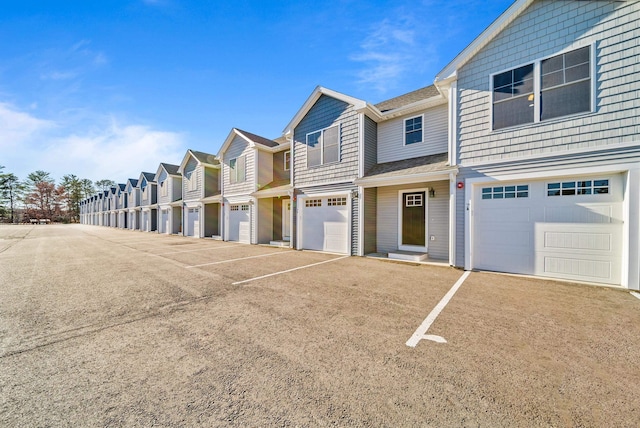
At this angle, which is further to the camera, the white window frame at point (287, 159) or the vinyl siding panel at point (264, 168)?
the white window frame at point (287, 159)

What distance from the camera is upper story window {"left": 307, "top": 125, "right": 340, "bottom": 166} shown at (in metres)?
10.5

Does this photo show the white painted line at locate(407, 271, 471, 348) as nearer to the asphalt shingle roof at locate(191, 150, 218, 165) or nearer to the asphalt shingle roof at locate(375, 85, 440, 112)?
the asphalt shingle roof at locate(375, 85, 440, 112)

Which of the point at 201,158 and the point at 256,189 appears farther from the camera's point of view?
the point at 201,158

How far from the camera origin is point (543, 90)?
632 cm

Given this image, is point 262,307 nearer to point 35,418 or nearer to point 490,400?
point 35,418

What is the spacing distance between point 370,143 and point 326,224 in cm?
392

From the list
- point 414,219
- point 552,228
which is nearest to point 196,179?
point 414,219

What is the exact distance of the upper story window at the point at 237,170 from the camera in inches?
585

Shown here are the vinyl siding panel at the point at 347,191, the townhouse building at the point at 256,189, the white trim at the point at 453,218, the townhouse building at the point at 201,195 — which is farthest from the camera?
the townhouse building at the point at 201,195

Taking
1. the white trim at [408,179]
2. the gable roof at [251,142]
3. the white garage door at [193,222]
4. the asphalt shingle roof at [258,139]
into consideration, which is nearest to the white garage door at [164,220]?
the white garage door at [193,222]

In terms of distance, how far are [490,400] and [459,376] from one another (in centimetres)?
34

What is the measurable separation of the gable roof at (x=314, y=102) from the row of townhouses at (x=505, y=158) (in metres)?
0.07

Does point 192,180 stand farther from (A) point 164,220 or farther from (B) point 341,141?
(B) point 341,141

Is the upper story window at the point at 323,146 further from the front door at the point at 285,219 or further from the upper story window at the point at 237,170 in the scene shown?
the upper story window at the point at 237,170
